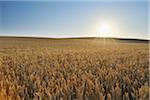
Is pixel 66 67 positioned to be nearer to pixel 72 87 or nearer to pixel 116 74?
pixel 116 74

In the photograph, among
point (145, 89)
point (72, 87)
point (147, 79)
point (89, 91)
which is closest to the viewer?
point (145, 89)

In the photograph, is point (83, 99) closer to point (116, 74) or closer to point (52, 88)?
point (52, 88)

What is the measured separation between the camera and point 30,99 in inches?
108

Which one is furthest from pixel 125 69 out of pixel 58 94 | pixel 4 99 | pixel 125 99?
pixel 4 99

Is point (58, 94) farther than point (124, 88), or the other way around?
point (124, 88)

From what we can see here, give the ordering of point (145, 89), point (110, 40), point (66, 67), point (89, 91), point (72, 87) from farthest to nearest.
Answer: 1. point (110, 40)
2. point (66, 67)
3. point (72, 87)
4. point (89, 91)
5. point (145, 89)

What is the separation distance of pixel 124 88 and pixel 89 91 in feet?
1.74

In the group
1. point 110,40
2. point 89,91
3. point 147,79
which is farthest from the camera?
point 110,40

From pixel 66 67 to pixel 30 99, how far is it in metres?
1.58

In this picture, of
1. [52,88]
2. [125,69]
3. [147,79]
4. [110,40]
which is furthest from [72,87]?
[110,40]

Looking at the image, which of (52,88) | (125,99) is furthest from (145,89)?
(52,88)

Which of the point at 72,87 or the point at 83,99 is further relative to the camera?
the point at 72,87

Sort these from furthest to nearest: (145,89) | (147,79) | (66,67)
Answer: (66,67) < (147,79) < (145,89)

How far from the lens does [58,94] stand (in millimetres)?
2533
